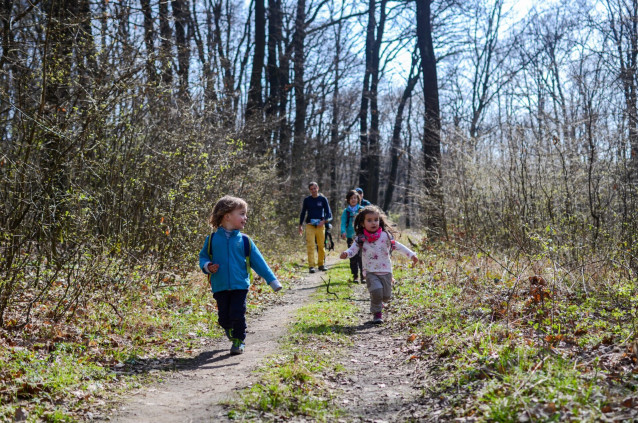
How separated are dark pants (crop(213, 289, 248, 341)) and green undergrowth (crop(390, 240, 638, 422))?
6.43 ft

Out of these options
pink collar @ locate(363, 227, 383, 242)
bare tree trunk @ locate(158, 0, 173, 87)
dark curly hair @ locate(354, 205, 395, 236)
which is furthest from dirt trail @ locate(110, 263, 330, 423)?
bare tree trunk @ locate(158, 0, 173, 87)

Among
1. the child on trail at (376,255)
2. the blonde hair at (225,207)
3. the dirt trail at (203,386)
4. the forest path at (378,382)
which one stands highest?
the blonde hair at (225,207)

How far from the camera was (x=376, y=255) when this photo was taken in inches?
320

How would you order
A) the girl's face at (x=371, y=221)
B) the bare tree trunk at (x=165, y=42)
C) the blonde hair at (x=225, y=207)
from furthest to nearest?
1. the bare tree trunk at (x=165, y=42)
2. the girl's face at (x=371, y=221)
3. the blonde hair at (x=225, y=207)

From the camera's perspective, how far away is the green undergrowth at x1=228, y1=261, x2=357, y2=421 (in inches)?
168

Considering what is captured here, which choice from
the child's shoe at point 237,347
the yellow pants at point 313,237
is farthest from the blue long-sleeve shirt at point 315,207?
the child's shoe at point 237,347

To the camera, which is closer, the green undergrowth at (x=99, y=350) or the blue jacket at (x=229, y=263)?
the green undergrowth at (x=99, y=350)

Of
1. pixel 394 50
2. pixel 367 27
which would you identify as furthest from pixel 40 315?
pixel 394 50

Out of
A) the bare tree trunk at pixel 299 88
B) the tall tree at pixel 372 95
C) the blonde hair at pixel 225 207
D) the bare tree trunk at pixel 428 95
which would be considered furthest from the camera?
the tall tree at pixel 372 95

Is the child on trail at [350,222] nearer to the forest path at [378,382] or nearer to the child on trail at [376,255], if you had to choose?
the child on trail at [376,255]

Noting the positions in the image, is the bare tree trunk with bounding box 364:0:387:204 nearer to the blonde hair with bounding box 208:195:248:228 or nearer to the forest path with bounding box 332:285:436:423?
the forest path with bounding box 332:285:436:423

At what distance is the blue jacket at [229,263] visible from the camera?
20.6 feet

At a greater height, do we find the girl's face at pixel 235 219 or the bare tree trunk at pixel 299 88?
the bare tree trunk at pixel 299 88

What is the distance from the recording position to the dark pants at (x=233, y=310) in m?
6.29
